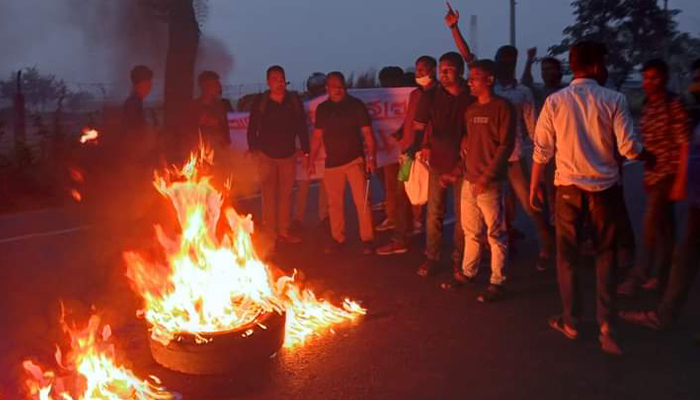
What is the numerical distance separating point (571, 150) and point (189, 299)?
113 inches

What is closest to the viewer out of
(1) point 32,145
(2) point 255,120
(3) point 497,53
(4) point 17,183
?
(3) point 497,53

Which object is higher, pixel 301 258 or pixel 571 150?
pixel 571 150

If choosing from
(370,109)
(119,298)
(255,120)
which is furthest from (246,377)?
(370,109)

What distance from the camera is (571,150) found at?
15.8 feet

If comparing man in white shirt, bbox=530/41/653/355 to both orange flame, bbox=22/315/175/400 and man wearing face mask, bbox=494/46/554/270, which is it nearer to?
man wearing face mask, bbox=494/46/554/270

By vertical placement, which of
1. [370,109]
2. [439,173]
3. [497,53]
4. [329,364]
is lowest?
[329,364]

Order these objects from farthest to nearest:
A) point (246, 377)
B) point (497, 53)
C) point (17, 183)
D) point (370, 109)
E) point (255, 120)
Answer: point (17, 183)
point (370, 109)
point (255, 120)
point (497, 53)
point (246, 377)

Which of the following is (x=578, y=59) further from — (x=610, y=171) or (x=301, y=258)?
(x=301, y=258)

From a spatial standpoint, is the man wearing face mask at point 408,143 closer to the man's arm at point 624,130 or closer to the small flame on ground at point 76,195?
the man's arm at point 624,130

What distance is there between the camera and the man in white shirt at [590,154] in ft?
15.5

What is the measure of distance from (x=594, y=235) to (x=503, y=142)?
1194mm

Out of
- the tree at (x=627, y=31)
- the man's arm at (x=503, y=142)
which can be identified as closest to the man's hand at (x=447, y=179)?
the man's arm at (x=503, y=142)

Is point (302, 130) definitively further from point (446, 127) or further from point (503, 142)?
point (503, 142)

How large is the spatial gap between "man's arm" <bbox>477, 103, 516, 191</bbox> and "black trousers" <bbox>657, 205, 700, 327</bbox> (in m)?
1.46
